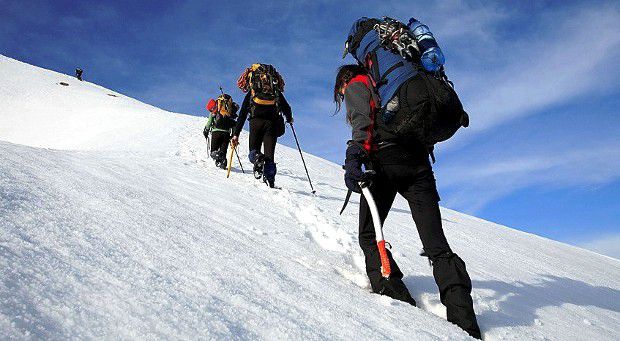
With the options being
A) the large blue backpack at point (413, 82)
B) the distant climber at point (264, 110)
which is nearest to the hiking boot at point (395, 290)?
the large blue backpack at point (413, 82)

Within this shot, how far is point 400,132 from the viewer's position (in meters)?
2.57

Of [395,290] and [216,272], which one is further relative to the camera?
[395,290]

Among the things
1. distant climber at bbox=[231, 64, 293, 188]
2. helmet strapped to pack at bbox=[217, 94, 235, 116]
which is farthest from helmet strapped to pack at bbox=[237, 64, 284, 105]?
helmet strapped to pack at bbox=[217, 94, 235, 116]

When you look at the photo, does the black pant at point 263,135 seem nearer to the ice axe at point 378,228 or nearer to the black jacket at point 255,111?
the black jacket at point 255,111

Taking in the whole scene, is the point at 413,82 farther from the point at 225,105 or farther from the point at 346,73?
the point at 225,105

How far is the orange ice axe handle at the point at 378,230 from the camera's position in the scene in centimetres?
269

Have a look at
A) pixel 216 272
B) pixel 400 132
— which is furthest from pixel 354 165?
pixel 216 272

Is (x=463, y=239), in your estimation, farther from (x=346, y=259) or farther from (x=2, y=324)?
(x=2, y=324)

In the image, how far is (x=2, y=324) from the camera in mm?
1093

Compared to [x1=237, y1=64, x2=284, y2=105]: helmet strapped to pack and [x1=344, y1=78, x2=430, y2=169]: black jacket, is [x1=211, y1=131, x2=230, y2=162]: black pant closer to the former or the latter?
[x1=237, y1=64, x2=284, y2=105]: helmet strapped to pack

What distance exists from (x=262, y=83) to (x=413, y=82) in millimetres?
4914

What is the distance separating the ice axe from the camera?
106 inches

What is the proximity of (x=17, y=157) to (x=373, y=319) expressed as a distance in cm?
359

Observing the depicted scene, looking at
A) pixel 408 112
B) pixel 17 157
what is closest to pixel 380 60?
pixel 408 112
